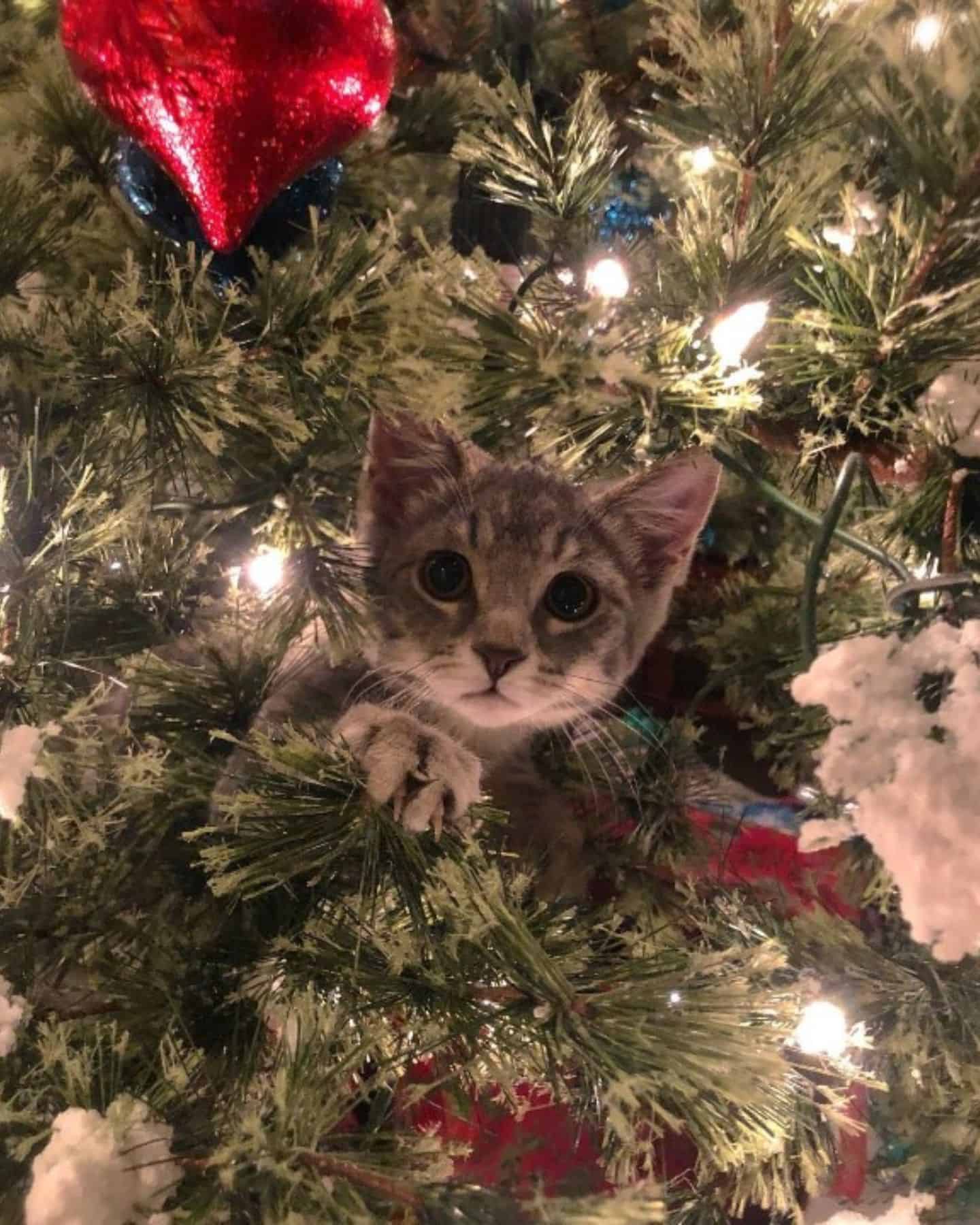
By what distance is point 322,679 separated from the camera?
0.80 meters

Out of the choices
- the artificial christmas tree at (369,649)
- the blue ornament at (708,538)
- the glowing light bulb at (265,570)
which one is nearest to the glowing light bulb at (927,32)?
the artificial christmas tree at (369,649)

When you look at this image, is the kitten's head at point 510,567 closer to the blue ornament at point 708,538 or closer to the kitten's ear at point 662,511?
the kitten's ear at point 662,511

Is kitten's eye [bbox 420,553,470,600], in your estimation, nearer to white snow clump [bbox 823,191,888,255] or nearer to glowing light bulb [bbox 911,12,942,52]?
white snow clump [bbox 823,191,888,255]

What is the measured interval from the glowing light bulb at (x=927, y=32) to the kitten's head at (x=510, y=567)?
12.7 inches

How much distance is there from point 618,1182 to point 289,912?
265 mm

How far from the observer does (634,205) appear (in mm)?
979

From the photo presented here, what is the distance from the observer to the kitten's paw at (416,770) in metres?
0.50

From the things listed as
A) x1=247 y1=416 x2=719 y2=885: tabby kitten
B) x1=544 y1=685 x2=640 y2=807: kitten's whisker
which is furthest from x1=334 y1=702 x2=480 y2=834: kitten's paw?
x1=544 y1=685 x2=640 y2=807: kitten's whisker

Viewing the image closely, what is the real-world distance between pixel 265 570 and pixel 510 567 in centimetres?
20

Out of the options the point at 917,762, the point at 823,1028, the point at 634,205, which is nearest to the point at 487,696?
the point at 823,1028

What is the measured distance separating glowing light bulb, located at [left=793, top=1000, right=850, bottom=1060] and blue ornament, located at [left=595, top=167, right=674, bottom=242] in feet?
2.31

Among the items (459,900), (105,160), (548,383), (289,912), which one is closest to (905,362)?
(548,383)

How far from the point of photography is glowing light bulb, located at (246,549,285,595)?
0.66 meters

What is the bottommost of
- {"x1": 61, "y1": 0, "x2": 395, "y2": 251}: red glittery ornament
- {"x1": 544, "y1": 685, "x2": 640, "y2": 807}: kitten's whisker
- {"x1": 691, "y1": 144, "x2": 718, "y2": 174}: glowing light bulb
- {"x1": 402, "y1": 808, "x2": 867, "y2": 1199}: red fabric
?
{"x1": 402, "y1": 808, "x2": 867, "y2": 1199}: red fabric
